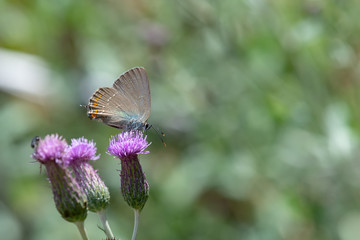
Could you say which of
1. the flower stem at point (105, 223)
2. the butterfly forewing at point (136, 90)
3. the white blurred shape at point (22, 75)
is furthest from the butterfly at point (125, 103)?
the white blurred shape at point (22, 75)

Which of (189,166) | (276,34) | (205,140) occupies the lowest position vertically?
(189,166)

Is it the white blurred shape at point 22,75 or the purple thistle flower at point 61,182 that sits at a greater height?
the white blurred shape at point 22,75

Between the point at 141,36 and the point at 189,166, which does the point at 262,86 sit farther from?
the point at 141,36

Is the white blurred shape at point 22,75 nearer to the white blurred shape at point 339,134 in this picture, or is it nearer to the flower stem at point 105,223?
the white blurred shape at point 339,134

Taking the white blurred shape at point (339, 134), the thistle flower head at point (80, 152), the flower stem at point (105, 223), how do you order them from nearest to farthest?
the flower stem at point (105, 223), the thistle flower head at point (80, 152), the white blurred shape at point (339, 134)

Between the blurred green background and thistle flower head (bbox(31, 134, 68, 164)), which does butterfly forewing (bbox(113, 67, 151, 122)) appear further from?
the blurred green background

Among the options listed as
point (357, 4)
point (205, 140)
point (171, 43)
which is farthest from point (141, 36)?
point (357, 4)

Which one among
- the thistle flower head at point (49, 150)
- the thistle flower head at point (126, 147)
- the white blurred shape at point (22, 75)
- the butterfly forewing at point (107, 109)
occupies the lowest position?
the thistle flower head at point (49, 150)
